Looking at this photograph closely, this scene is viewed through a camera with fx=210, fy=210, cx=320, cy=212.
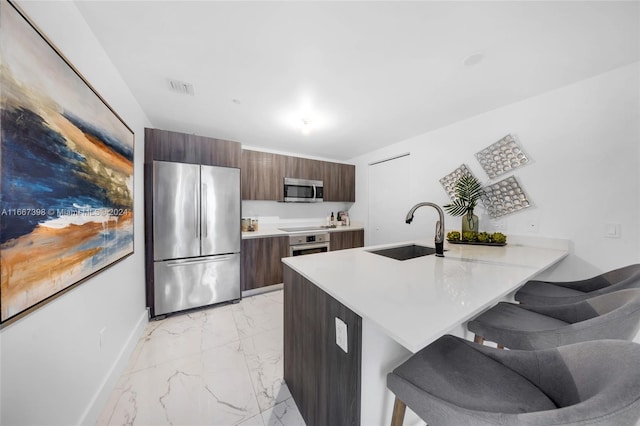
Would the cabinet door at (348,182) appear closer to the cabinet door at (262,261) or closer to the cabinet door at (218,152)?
the cabinet door at (262,261)

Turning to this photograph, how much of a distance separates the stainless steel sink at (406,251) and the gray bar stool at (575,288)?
67 cm

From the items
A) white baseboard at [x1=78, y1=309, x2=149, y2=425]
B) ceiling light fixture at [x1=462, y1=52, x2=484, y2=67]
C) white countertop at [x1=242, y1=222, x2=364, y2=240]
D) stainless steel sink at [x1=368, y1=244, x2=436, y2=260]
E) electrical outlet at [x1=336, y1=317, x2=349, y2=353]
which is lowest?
white baseboard at [x1=78, y1=309, x2=149, y2=425]

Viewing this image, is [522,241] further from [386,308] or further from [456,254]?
[386,308]

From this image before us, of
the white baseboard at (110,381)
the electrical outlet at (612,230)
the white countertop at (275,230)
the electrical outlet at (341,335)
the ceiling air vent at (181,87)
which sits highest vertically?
the ceiling air vent at (181,87)

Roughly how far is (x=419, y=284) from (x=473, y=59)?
1.69 meters

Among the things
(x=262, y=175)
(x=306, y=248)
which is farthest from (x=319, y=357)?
A: (x=262, y=175)

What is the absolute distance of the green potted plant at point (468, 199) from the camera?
2.36 meters

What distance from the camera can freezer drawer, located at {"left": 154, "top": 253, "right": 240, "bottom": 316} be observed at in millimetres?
2342

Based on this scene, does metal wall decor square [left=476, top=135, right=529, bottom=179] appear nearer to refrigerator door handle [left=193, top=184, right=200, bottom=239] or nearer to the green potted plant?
the green potted plant

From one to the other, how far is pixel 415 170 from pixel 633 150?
72.3 inches

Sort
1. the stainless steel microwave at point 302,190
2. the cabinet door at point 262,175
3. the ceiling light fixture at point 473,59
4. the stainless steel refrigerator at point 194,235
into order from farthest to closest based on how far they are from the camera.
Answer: the stainless steel microwave at point 302,190 < the cabinet door at point 262,175 < the stainless steel refrigerator at point 194,235 < the ceiling light fixture at point 473,59

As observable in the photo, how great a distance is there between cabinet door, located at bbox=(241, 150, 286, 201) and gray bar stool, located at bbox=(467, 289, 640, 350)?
300cm

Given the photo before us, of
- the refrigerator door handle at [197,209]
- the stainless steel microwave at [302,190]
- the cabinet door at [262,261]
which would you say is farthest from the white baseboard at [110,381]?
the stainless steel microwave at [302,190]

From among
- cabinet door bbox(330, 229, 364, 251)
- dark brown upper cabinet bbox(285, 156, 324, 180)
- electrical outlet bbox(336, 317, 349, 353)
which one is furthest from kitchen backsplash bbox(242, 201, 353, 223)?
electrical outlet bbox(336, 317, 349, 353)
